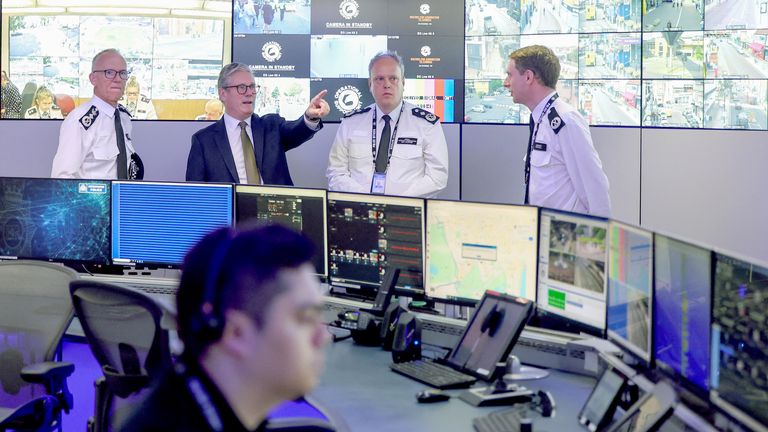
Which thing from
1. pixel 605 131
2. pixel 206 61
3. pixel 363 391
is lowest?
pixel 363 391

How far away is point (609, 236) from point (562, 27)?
2.67 metres

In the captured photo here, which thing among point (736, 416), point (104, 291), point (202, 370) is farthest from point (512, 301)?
point (202, 370)

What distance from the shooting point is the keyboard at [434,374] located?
8.95ft

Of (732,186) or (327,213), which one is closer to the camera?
(327,213)

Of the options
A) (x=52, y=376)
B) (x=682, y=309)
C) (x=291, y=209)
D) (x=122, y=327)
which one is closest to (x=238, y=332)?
(x=682, y=309)

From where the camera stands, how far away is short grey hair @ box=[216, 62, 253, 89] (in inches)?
187

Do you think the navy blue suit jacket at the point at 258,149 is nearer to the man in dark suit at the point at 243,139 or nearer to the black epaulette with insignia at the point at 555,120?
the man in dark suit at the point at 243,139

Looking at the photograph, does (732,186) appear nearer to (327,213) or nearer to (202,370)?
(327,213)

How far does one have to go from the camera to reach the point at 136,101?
5258 millimetres

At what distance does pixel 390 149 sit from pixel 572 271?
6.42 ft

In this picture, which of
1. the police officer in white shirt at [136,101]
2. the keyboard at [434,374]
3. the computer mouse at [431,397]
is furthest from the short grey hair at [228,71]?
the computer mouse at [431,397]

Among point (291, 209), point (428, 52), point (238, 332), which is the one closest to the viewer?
point (238, 332)

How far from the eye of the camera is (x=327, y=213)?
12.2 feet

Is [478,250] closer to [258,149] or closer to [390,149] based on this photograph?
[390,149]
